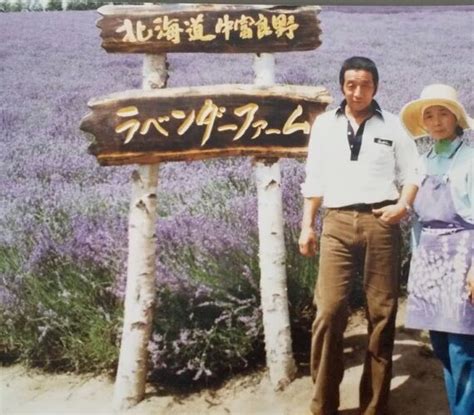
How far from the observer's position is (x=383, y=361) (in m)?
1.90

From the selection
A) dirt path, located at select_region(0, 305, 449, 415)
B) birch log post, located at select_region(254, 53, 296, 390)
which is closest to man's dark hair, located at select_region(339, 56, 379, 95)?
birch log post, located at select_region(254, 53, 296, 390)

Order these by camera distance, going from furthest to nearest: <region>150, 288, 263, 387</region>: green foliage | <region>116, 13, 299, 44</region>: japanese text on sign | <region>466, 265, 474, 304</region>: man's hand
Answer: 1. <region>150, 288, 263, 387</region>: green foliage
2. <region>116, 13, 299, 44</region>: japanese text on sign
3. <region>466, 265, 474, 304</region>: man's hand

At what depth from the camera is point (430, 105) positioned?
1.87m

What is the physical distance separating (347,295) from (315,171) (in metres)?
0.38

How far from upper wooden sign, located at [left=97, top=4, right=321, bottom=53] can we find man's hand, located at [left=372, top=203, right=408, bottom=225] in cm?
56

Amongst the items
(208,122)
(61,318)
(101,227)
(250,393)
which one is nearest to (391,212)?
(208,122)

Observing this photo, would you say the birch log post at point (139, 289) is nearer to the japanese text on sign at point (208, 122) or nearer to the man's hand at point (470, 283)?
the japanese text on sign at point (208, 122)

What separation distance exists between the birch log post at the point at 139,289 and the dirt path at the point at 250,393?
1.9 inches

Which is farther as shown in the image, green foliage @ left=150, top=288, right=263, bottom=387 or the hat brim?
green foliage @ left=150, top=288, right=263, bottom=387

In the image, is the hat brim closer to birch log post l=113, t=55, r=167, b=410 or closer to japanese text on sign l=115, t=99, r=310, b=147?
japanese text on sign l=115, t=99, r=310, b=147

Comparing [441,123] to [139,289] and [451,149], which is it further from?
[139,289]

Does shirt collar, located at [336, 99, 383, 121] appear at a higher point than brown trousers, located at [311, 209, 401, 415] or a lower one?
higher

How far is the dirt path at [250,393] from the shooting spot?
1963mm

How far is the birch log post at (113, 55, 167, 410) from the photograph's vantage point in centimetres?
196
